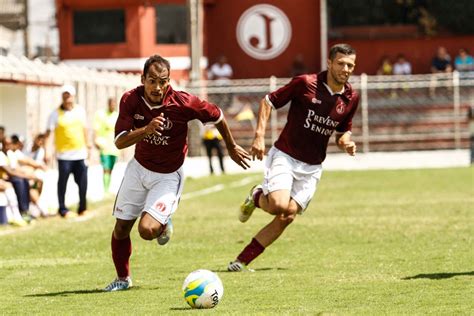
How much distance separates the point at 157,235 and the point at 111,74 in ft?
75.0

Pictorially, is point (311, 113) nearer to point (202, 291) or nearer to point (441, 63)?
point (202, 291)

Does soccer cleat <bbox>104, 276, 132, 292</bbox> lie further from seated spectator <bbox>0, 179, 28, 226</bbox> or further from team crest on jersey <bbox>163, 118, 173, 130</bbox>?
seated spectator <bbox>0, 179, 28, 226</bbox>

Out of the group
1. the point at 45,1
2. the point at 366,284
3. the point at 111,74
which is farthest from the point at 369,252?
the point at 45,1

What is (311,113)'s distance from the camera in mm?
13352

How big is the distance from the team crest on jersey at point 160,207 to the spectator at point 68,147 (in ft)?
33.5

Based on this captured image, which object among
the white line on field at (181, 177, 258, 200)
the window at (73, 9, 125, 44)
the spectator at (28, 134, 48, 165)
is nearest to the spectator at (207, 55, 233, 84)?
the window at (73, 9, 125, 44)

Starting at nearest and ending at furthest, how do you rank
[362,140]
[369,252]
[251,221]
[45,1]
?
[369,252]
[251,221]
[362,140]
[45,1]

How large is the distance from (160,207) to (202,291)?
1.49m

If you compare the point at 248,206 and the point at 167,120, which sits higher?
the point at 167,120

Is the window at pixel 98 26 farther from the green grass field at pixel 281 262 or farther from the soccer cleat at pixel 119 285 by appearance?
the soccer cleat at pixel 119 285

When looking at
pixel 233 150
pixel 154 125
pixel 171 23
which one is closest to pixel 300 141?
pixel 233 150

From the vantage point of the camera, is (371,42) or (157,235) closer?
(157,235)

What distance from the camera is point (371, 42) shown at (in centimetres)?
4969

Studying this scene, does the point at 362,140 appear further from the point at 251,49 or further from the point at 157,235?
the point at 157,235
